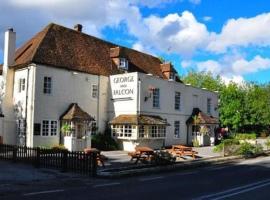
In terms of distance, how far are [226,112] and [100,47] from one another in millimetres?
29894

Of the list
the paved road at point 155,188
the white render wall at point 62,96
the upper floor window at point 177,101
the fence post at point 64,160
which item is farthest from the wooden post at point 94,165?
the upper floor window at point 177,101

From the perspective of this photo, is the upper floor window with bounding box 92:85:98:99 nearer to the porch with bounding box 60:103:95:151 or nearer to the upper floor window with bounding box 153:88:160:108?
the porch with bounding box 60:103:95:151

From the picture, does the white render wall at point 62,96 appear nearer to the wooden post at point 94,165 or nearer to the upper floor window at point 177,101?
the upper floor window at point 177,101

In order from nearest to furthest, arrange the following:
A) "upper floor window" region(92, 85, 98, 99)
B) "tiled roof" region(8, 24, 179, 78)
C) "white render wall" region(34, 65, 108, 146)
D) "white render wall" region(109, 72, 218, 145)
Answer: "white render wall" region(34, 65, 108, 146)
"tiled roof" region(8, 24, 179, 78)
"white render wall" region(109, 72, 218, 145)
"upper floor window" region(92, 85, 98, 99)

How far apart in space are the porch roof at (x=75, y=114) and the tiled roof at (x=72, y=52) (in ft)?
9.91

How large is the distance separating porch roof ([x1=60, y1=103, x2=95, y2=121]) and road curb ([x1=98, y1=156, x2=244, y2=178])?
9.86m

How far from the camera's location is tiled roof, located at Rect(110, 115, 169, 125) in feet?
108

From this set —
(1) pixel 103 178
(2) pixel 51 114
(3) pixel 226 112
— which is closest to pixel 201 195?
(1) pixel 103 178

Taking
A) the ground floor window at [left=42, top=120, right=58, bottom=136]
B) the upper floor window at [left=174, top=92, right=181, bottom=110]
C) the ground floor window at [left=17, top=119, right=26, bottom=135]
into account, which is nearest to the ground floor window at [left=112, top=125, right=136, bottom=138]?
the ground floor window at [left=42, top=120, right=58, bottom=136]

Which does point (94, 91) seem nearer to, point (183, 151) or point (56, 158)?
point (183, 151)

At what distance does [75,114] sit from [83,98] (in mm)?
2845

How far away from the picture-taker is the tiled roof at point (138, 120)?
32897 mm

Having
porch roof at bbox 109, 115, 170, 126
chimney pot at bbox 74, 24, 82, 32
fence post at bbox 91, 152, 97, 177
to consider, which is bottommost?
fence post at bbox 91, 152, 97, 177

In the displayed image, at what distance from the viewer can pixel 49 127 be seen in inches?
1216
